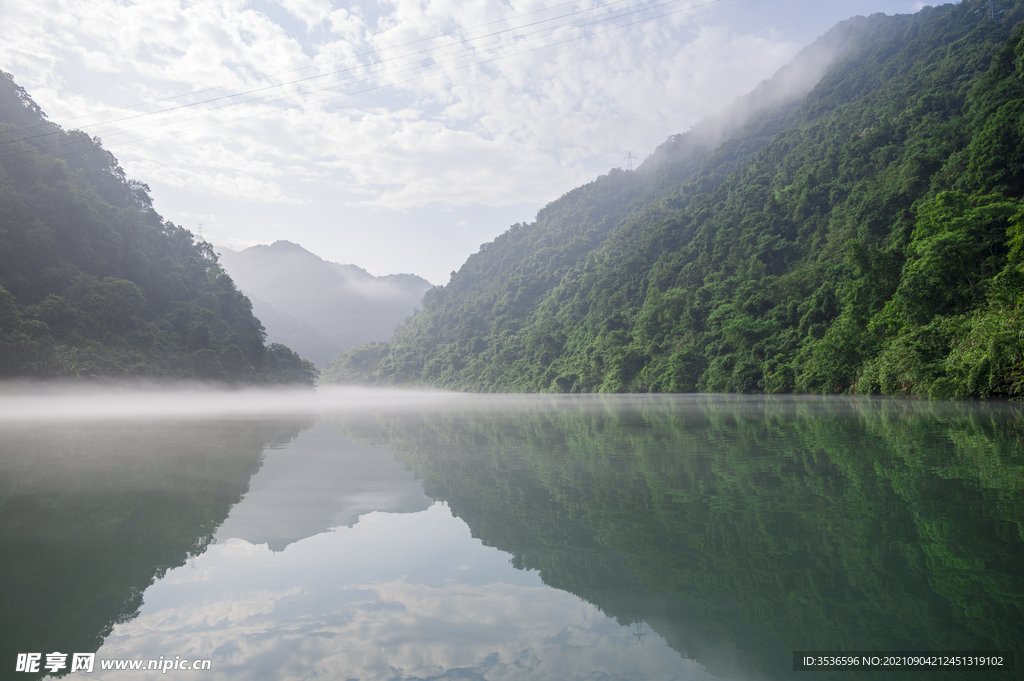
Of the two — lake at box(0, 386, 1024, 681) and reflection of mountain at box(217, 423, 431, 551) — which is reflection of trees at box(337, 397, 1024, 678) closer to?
lake at box(0, 386, 1024, 681)

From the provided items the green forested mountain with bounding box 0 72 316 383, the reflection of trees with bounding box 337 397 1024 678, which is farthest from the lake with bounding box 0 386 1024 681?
the green forested mountain with bounding box 0 72 316 383

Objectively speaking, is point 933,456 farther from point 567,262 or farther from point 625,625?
point 567,262

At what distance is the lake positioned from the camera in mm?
2635

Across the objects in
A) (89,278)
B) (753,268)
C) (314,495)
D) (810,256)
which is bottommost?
(314,495)

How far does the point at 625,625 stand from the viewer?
290 cm

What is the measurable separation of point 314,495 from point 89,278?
179 ft

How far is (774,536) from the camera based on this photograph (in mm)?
4133

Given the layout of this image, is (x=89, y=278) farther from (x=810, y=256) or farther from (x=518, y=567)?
(x=810, y=256)

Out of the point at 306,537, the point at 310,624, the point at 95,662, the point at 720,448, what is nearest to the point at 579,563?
the point at 310,624

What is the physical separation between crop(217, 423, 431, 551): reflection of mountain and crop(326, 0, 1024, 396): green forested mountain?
738 inches

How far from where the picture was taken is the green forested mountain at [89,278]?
4319 centimetres

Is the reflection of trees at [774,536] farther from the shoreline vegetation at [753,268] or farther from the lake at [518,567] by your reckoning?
the shoreline vegetation at [753,268]

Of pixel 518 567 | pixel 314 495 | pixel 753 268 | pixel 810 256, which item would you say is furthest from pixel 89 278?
pixel 810 256

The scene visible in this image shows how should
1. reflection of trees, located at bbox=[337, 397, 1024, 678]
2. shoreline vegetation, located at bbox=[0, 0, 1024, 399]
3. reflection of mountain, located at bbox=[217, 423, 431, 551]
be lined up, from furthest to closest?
1. shoreline vegetation, located at bbox=[0, 0, 1024, 399]
2. reflection of mountain, located at bbox=[217, 423, 431, 551]
3. reflection of trees, located at bbox=[337, 397, 1024, 678]
